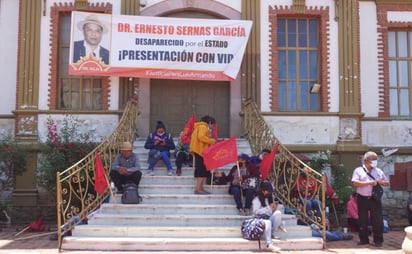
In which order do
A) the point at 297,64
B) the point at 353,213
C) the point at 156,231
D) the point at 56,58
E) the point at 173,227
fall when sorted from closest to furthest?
the point at 156,231 → the point at 173,227 → the point at 353,213 → the point at 56,58 → the point at 297,64

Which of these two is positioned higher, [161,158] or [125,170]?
[161,158]

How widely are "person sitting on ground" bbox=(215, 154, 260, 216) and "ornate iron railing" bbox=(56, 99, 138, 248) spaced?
250 cm

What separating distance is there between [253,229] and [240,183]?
1.35 metres

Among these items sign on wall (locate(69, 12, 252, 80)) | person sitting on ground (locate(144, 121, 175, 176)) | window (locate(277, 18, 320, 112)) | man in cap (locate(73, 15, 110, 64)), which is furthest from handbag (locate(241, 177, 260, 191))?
man in cap (locate(73, 15, 110, 64))

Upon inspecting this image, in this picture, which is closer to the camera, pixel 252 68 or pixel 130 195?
pixel 130 195

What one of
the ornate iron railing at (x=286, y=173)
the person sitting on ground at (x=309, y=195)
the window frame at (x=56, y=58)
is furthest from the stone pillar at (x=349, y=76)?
the window frame at (x=56, y=58)

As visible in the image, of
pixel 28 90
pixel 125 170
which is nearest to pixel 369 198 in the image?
pixel 125 170

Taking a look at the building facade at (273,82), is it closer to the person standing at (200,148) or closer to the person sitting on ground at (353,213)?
the person sitting on ground at (353,213)

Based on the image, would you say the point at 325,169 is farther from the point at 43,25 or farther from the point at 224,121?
the point at 43,25

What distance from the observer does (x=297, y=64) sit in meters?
14.0

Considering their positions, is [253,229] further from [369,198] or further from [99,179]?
[99,179]

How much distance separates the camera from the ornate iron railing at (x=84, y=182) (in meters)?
9.21

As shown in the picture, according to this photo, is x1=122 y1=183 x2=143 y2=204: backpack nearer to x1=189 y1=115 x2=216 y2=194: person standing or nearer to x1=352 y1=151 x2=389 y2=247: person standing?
x1=189 y1=115 x2=216 y2=194: person standing

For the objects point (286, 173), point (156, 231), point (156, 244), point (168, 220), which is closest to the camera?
point (156, 244)
